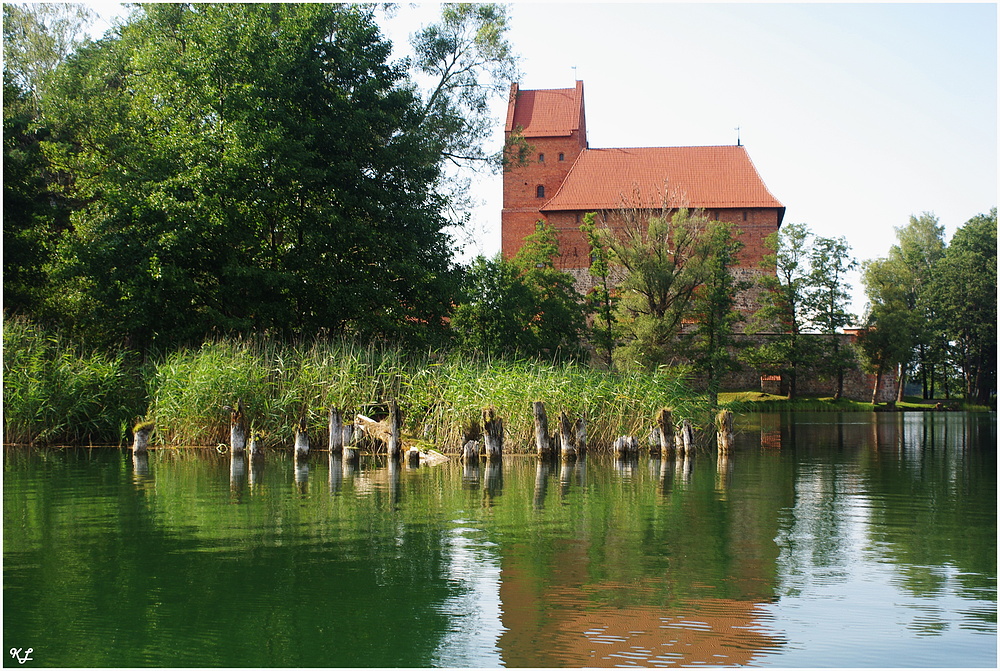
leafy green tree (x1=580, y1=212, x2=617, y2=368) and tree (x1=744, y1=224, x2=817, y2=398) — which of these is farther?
tree (x1=744, y1=224, x2=817, y2=398)

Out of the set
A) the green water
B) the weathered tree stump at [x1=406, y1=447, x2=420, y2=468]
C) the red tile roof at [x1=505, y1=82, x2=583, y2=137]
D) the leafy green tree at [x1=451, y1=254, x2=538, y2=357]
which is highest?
the red tile roof at [x1=505, y1=82, x2=583, y2=137]

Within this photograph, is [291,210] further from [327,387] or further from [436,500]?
[436,500]

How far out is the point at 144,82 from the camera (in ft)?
65.7

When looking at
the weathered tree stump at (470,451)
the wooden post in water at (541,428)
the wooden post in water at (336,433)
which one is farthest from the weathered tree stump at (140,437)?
the wooden post in water at (541,428)

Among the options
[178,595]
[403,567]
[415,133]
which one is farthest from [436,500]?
[415,133]

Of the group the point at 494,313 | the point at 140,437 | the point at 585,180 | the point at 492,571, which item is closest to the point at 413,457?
the point at 140,437

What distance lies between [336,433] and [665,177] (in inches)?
1785

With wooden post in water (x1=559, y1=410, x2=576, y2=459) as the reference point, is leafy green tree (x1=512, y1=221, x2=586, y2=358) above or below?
A: above

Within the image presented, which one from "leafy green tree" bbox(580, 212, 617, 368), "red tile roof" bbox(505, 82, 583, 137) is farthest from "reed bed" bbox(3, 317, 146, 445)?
"red tile roof" bbox(505, 82, 583, 137)

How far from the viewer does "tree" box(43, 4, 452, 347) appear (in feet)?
59.6

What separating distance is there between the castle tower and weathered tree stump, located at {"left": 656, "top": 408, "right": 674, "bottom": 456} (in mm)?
41629

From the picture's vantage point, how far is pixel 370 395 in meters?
15.1

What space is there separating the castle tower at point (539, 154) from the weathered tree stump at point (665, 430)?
41.6m

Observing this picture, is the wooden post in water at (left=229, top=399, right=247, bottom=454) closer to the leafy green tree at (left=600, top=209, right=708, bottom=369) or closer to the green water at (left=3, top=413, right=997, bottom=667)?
the green water at (left=3, top=413, right=997, bottom=667)
